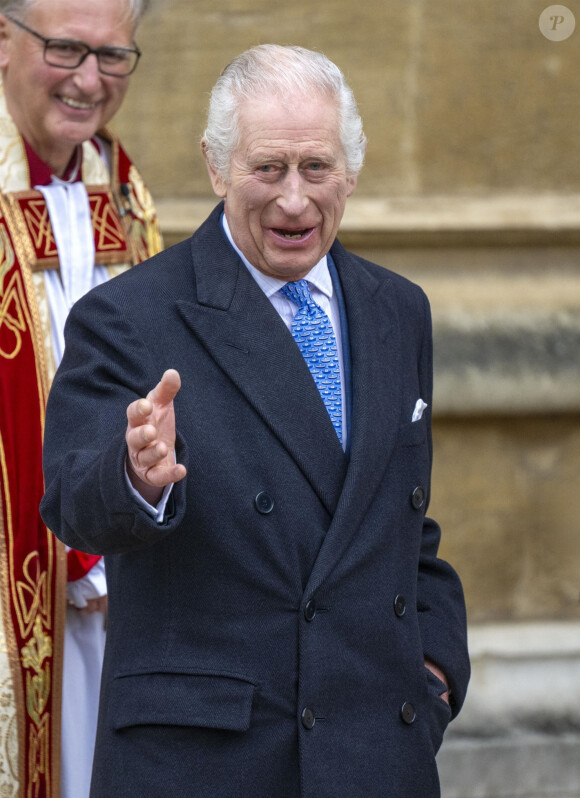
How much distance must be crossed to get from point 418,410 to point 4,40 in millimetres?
1391

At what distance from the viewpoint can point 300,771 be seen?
2.08 m

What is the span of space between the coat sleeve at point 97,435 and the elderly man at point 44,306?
829 millimetres

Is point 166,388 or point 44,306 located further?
point 44,306

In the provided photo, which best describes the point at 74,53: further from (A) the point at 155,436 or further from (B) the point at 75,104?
(A) the point at 155,436

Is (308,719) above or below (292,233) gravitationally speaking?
below

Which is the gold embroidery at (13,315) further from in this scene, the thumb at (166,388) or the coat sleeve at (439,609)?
the thumb at (166,388)

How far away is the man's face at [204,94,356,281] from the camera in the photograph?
2104 millimetres

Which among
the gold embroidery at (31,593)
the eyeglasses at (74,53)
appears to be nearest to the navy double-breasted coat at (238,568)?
the gold embroidery at (31,593)

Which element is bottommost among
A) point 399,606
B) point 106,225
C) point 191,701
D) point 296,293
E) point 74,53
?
point 191,701

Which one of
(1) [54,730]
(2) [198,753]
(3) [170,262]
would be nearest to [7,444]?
(1) [54,730]

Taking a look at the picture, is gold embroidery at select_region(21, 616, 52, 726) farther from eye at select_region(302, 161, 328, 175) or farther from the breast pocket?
eye at select_region(302, 161, 328, 175)

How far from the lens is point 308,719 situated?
2.08m
